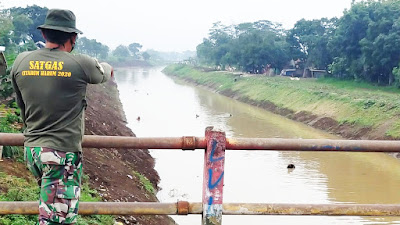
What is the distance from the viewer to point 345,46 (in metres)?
42.6

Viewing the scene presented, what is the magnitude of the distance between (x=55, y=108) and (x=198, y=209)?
46.9 inches

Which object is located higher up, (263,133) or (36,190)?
(36,190)

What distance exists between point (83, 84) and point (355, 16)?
41220 millimetres

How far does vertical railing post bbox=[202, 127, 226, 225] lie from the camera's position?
10.6ft

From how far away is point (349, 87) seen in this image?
40688 millimetres

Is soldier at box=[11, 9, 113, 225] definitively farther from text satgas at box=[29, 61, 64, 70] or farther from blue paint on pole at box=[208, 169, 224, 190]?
blue paint on pole at box=[208, 169, 224, 190]

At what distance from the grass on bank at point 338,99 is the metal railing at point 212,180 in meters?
20.6

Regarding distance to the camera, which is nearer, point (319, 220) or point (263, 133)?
point (319, 220)

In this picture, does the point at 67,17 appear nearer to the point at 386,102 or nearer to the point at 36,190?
the point at 36,190

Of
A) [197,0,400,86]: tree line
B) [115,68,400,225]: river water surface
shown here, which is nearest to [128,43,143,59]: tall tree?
[197,0,400,86]: tree line

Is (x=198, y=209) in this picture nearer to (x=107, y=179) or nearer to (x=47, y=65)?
(x=47, y=65)

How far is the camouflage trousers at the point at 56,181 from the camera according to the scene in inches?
112

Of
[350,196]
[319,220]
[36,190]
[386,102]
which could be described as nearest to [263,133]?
[386,102]

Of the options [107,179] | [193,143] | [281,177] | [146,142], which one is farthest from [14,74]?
[281,177]
